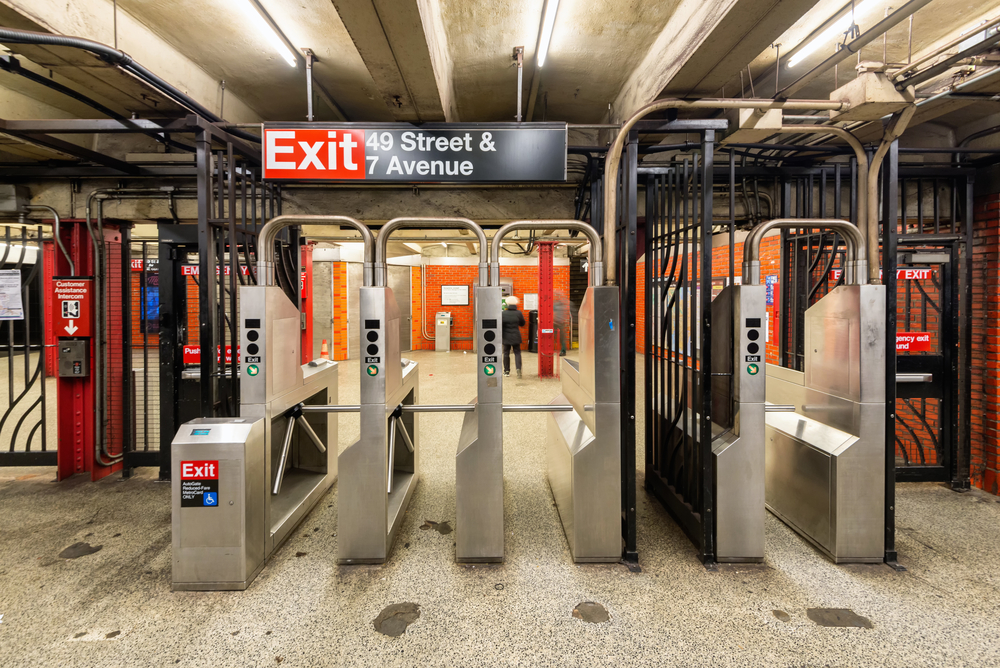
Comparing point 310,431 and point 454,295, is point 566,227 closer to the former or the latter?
point 310,431

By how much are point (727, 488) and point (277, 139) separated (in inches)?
138

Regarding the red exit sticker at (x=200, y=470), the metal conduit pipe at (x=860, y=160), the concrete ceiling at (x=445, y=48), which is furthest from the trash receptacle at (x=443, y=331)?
the metal conduit pipe at (x=860, y=160)

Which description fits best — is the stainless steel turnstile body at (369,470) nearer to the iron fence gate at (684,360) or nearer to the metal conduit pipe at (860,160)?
the iron fence gate at (684,360)

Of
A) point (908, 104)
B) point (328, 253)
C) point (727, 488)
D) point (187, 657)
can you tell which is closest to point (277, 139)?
point (187, 657)

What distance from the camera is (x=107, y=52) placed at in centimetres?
218

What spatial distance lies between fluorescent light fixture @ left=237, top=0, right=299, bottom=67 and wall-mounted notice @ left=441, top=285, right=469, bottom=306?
941cm

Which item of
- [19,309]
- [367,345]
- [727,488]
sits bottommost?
[727,488]

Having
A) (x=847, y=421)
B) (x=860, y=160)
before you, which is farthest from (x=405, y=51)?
(x=847, y=421)

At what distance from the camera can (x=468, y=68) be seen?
3.02 metres

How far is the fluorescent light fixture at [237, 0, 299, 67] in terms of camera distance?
95.2 inches

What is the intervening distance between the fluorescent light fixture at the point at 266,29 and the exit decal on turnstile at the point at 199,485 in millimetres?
2533

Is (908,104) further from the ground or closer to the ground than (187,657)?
further from the ground

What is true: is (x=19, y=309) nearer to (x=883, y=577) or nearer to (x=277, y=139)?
(x=277, y=139)

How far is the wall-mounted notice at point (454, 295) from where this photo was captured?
12305mm
